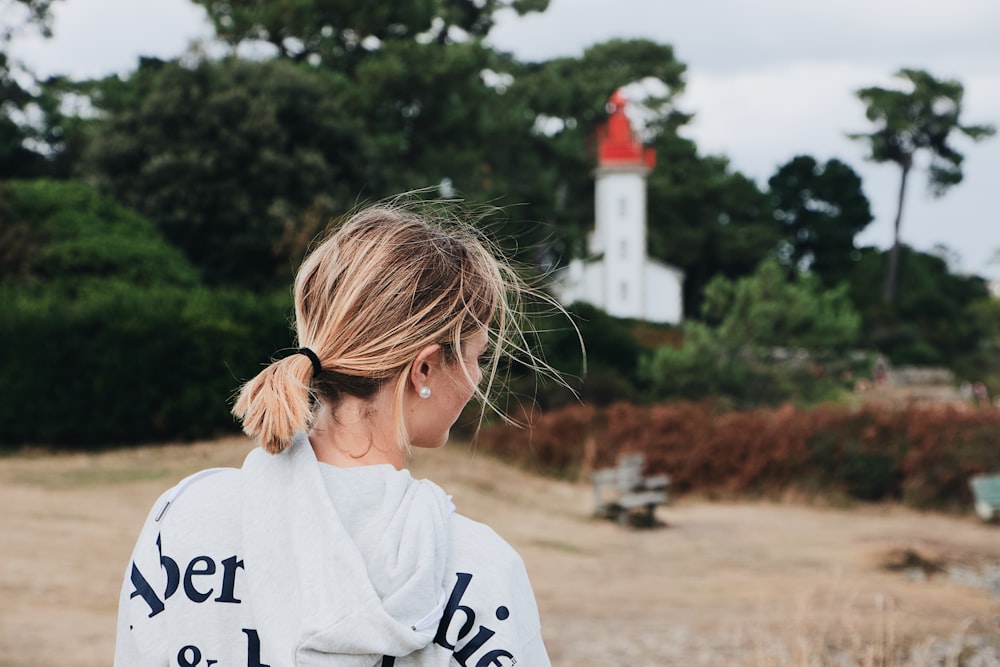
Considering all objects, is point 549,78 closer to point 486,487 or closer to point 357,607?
point 486,487

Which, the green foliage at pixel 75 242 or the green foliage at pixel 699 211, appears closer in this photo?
the green foliage at pixel 75 242

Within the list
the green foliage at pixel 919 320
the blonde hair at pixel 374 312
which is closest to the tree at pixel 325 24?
the green foliage at pixel 919 320

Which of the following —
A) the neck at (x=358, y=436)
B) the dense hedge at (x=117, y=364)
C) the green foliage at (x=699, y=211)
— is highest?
the green foliage at (x=699, y=211)

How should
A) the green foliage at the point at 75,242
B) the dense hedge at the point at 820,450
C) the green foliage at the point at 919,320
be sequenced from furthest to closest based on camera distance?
the green foliage at the point at 919,320 → the green foliage at the point at 75,242 → the dense hedge at the point at 820,450

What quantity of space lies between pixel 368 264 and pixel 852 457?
49.4 feet

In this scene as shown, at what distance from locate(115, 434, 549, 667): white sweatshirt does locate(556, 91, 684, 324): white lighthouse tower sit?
141 feet

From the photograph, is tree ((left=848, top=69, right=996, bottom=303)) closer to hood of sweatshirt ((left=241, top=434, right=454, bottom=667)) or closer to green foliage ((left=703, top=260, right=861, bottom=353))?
green foliage ((left=703, top=260, right=861, bottom=353))

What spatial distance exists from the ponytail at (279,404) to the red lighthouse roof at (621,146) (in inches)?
1739

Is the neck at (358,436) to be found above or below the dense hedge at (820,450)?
above

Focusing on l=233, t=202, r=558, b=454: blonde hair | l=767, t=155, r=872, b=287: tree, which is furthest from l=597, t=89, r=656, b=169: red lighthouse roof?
l=233, t=202, r=558, b=454: blonde hair

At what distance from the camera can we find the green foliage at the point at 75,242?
64.1ft

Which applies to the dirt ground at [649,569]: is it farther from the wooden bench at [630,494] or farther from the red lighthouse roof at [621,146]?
the red lighthouse roof at [621,146]

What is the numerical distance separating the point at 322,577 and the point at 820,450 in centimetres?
1509

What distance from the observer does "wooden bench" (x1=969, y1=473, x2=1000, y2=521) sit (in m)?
14.1
